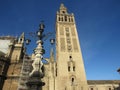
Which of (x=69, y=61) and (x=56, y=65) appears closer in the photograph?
(x=69, y=61)

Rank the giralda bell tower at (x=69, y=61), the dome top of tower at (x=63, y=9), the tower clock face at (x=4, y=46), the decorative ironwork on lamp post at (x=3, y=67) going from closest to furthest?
1. the decorative ironwork on lamp post at (x=3, y=67)
2. the tower clock face at (x=4, y=46)
3. the giralda bell tower at (x=69, y=61)
4. the dome top of tower at (x=63, y=9)

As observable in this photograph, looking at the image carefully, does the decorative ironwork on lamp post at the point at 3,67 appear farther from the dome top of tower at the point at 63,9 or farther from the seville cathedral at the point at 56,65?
the dome top of tower at the point at 63,9

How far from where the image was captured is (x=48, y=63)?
3119cm

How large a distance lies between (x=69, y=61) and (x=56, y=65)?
3170mm

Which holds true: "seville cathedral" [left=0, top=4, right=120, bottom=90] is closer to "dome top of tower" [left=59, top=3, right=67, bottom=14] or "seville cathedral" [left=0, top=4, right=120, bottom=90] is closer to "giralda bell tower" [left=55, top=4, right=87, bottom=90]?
"giralda bell tower" [left=55, top=4, right=87, bottom=90]

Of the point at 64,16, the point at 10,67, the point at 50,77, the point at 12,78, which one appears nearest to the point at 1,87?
the point at 12,78

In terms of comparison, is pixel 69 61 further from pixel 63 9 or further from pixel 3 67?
pixel 63 9

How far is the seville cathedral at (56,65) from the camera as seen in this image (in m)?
21.1

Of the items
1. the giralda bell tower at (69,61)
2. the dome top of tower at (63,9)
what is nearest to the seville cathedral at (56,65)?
the giralda bell tower at (69,61)

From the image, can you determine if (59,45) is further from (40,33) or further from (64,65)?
(40,33)

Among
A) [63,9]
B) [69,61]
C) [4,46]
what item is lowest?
[69,61]

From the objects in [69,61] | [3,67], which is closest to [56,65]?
[69,61]

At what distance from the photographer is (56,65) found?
104 feet

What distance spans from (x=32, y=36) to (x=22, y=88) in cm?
1289
